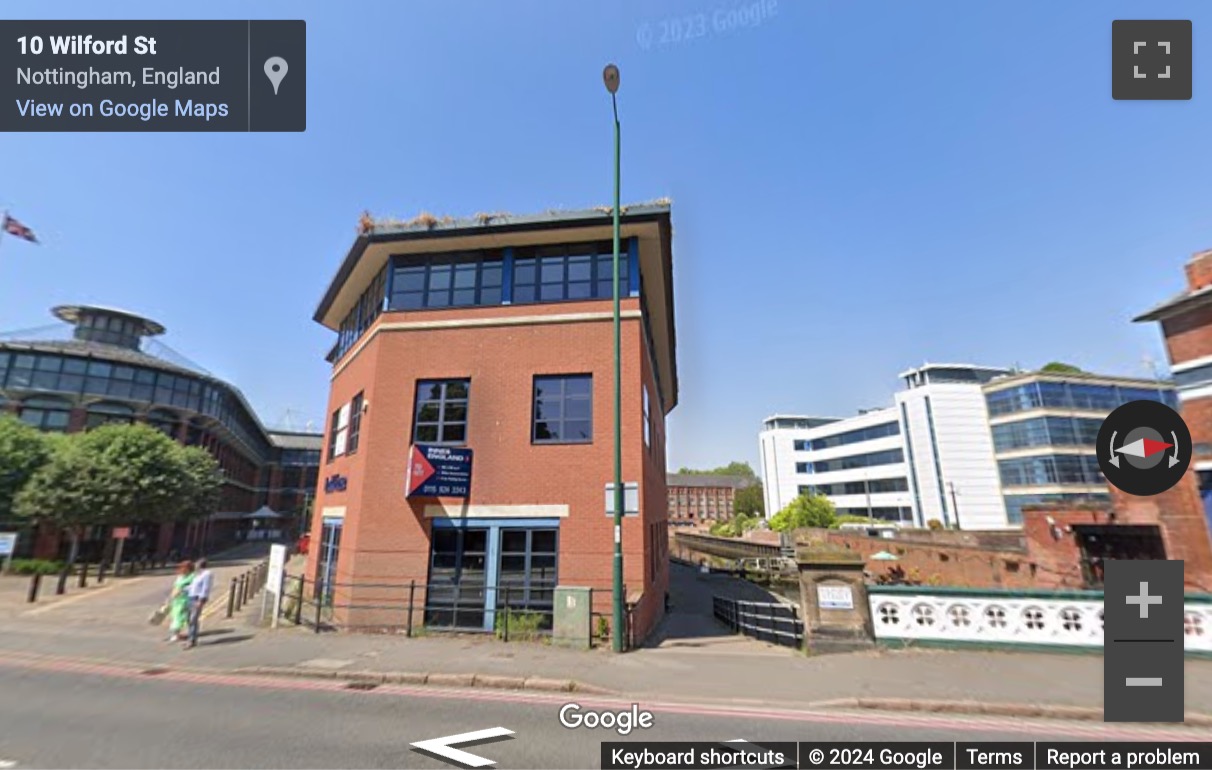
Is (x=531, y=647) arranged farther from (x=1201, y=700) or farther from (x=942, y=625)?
(x=1201, y=700)

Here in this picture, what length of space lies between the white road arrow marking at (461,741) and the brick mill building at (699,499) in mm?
115010

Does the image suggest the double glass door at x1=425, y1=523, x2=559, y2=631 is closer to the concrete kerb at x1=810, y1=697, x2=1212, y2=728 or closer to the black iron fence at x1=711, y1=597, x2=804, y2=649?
the black iron fence at x1=711, y1=597, x2=804, y2=649

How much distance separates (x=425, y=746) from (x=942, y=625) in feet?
30.4

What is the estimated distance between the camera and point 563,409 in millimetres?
13867

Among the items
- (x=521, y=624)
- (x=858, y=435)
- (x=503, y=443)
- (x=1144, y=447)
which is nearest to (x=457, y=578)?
(x=521, y=624)

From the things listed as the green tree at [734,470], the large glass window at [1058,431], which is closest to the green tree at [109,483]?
the large glass window at [1058,431]

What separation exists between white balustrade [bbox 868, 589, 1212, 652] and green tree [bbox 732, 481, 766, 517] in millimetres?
102773

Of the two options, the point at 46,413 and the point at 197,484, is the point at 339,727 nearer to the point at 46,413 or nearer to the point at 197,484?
the point at 197,484

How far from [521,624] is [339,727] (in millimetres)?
5603

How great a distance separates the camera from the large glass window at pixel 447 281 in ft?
49.3

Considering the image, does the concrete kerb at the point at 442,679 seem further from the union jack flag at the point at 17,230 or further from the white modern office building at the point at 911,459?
the white modern office building at the point at 911,459

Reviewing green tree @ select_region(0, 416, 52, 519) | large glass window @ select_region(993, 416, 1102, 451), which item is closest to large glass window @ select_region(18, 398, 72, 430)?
green tree @ select_region(0, 416, 52, 519)

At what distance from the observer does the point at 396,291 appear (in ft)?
50.6

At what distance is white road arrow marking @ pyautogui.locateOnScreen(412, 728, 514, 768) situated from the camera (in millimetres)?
5492
